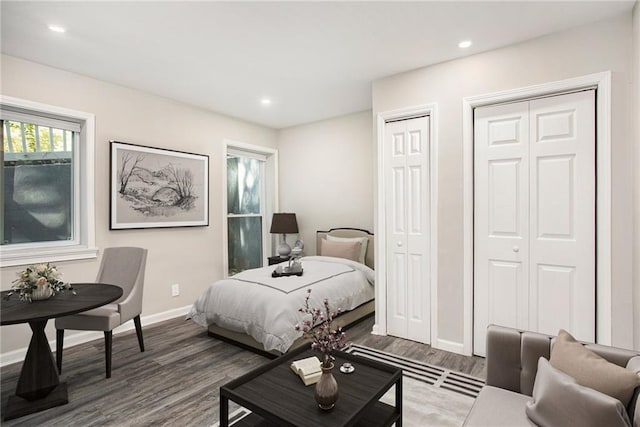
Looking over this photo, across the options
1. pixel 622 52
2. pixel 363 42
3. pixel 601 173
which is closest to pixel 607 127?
pixel 601 173

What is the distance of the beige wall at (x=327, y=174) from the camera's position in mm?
4711

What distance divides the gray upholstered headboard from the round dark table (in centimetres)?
294

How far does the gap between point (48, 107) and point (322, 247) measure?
3282 millimetres

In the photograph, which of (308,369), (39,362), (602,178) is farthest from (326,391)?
(602,178)

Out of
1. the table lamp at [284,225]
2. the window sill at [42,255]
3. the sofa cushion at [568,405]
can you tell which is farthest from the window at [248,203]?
the sofa cushion at [568,405]

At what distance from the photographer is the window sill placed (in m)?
2.93

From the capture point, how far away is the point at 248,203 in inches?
214

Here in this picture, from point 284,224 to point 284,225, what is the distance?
0.05 ft

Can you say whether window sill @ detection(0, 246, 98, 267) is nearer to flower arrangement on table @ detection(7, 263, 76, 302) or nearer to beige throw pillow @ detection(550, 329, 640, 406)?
flower arrangement on table @ detection(7, 263, 76, 302)

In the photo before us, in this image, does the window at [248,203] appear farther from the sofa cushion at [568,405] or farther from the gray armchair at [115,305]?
the sofa cushion at [568,405]

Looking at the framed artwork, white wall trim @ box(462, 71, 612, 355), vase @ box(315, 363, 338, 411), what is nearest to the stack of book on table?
vase @ box(315, 363, 338, 411)

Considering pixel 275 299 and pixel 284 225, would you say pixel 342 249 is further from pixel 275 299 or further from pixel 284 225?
pixel 275 299

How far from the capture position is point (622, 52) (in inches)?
93.8

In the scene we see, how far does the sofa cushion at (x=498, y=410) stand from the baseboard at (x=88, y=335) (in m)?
3.37
